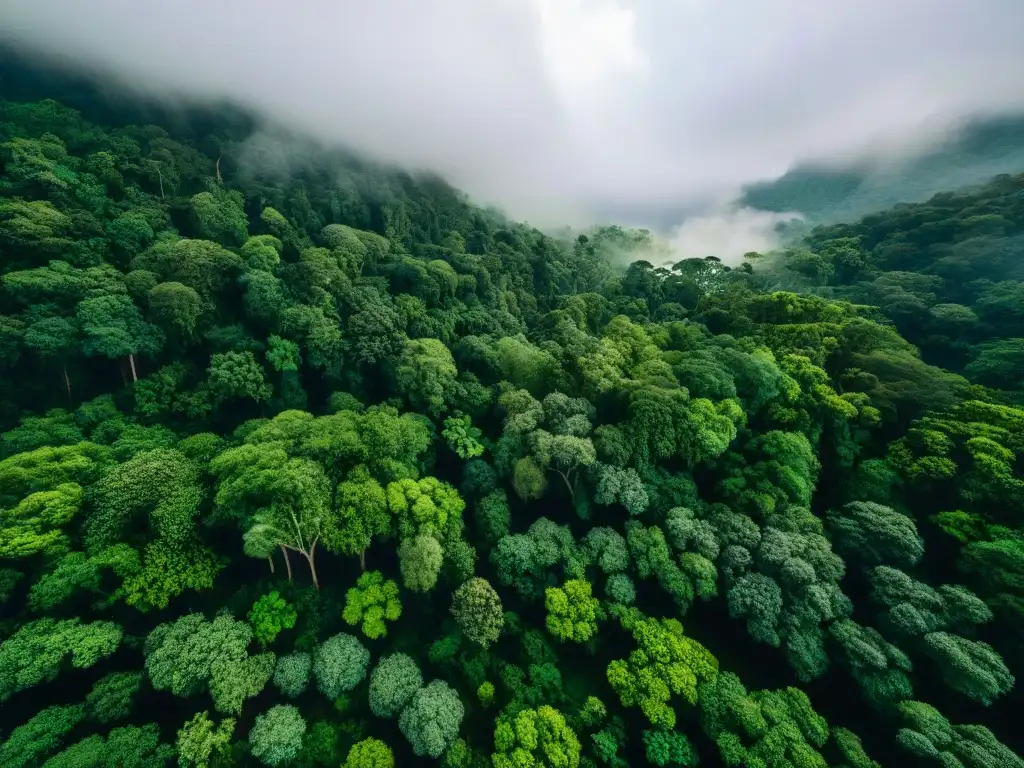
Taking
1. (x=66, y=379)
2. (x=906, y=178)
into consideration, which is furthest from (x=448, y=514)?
(x=906, y=178)

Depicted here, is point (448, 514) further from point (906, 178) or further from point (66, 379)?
point (906, 178)

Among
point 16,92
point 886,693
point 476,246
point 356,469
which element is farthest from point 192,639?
point 16,92

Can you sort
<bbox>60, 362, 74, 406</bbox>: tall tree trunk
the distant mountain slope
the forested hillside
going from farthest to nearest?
the distant mountain slope → <bbox>60, 362, 74, 406</bbox>: tall tree trunk → the forested hillside

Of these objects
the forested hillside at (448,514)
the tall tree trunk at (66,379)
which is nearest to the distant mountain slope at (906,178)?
the forested hillside at (448,514)

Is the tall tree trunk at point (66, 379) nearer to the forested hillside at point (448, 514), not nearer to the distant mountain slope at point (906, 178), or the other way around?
the forested hillside at point (448, 514)

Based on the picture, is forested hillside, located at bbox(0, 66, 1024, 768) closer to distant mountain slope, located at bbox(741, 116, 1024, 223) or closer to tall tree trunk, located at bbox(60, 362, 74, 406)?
tall tree trunk, located at bbox(60, 362, 74, 406)

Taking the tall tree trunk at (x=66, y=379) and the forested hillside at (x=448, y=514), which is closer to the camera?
the forested hillside at (x=448, y=514)

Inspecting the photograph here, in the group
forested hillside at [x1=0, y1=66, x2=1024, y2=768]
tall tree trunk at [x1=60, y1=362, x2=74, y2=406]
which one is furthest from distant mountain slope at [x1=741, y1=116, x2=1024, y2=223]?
tall tree trunk at [x1=60, y1=362, x2=74, y2=406]

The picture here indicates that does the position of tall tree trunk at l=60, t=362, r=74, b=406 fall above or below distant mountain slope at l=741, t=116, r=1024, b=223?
below
